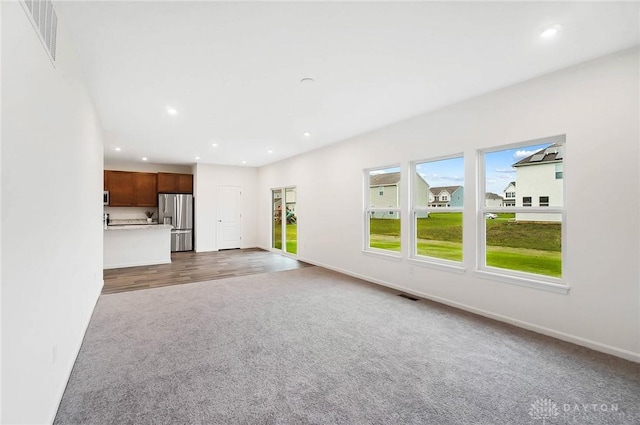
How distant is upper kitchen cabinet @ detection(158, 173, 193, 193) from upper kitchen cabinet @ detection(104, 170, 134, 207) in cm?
76

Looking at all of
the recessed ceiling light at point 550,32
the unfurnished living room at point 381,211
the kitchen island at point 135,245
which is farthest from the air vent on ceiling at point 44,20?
the kitchen island at point 135,245

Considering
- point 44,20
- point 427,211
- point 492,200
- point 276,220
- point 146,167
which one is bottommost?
point 276,220

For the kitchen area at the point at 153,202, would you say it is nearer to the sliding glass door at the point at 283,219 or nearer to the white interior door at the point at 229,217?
the white interior door at the point at 229,217

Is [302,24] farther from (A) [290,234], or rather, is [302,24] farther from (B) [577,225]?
(A) [290,234]

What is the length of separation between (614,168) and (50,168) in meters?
4.43

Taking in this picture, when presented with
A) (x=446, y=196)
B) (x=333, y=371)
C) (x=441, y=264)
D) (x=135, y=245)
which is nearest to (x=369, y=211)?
(x=446, y=196)

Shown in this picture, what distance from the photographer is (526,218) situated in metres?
3.30

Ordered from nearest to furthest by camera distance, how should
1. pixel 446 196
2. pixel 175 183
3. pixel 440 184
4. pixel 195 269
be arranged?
1. pixel 446 196
2. pixel 440 184
3. pixel 195 269
4. pixel 175 183

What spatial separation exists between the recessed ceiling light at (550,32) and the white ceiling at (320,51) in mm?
54

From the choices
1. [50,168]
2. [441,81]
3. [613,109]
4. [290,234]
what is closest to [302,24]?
[441,81]

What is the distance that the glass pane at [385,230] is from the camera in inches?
195

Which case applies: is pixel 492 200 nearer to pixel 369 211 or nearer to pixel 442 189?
pixel 442 189

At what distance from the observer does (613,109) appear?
2600 millimetres

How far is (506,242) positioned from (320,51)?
Result: 3.14m
